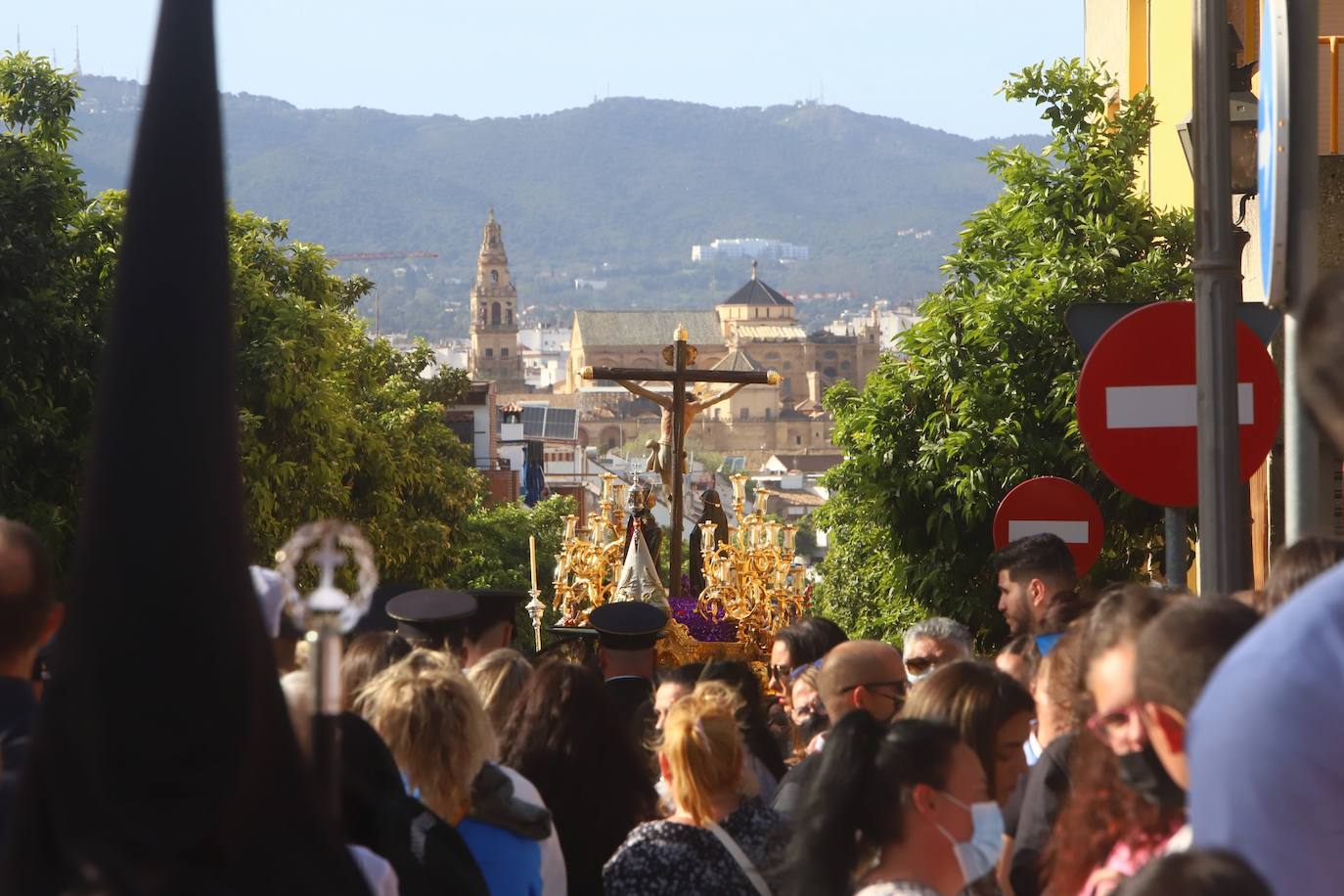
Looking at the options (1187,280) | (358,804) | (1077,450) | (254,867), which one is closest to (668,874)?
(358,804)

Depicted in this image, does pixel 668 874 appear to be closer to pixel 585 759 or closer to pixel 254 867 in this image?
pixel 585 759

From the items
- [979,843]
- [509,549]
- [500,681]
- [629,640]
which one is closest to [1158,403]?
[500,681]

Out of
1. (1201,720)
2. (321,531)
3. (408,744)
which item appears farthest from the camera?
(408,744)

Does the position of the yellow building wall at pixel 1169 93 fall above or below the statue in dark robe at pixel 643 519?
above

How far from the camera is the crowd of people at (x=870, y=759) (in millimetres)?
2314

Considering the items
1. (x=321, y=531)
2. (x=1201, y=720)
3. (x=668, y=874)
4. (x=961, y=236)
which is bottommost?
(x=668, y=874)

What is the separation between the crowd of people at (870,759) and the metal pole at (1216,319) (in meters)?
0.68

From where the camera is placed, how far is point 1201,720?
91.3 inches

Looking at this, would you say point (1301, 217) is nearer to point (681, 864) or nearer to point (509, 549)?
point (681, 864)

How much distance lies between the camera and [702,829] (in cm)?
509

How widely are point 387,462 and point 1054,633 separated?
83.9 ft

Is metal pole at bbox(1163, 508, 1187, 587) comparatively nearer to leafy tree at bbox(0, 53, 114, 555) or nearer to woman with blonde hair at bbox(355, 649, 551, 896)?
woman with blonde hair at bbox(355, 649, 551, 896)

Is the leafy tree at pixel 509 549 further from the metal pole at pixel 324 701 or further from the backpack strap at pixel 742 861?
the metal pole at pixel 324 701

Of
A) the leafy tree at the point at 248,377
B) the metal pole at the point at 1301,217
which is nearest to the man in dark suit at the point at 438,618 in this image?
the metal pole at the point at 1301,217
